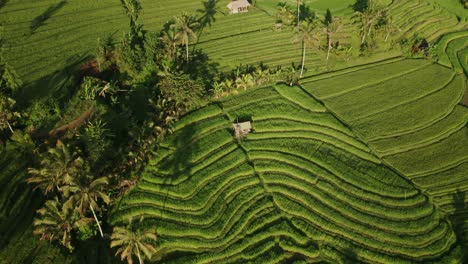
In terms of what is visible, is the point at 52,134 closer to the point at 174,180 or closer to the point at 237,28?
the point at 174,180

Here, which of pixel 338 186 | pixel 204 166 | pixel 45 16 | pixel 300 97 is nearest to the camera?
pixel 338 186

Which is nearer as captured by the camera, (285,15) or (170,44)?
(170,44)

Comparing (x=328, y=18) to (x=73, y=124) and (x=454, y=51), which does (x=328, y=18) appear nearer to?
(x=454, y=51)

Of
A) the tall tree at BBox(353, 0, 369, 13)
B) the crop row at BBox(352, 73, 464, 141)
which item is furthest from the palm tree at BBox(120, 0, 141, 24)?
the crop row at BBox(352, 73, 464, 141)

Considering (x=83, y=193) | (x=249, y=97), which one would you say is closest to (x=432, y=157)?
(x=249, y=97)

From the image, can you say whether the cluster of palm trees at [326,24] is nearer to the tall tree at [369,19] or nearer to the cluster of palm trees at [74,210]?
the tall tree at [369,19]

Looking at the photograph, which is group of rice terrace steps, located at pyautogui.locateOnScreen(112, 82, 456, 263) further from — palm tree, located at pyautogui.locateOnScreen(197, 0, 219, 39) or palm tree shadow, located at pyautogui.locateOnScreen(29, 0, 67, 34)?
palm tree shadow, located at pyautogui.locateOnScreen(29, 0, 67, 34)

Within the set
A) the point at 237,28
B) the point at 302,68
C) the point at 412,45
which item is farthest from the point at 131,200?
the point at 412,45
